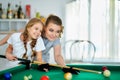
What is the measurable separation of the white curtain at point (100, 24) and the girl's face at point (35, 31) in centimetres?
213

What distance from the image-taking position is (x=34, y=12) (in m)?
4.98

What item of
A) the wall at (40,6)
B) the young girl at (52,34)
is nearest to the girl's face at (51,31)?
the young girl at (52,34)

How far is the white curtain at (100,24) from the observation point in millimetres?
4684

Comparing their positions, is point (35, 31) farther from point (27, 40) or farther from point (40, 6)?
point (40, 6)

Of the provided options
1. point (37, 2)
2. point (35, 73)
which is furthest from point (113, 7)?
point (35, 73)

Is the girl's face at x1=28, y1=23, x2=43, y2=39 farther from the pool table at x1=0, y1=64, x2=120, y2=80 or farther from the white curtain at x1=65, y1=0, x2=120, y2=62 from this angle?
the white curtain at x1=65, y1=0, x2=120, y2=62

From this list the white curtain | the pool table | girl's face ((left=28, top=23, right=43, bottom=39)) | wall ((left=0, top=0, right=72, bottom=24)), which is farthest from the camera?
wall ((left=0, top=0, right=72, bottom=24))

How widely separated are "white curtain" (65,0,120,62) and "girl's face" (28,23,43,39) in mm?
2129

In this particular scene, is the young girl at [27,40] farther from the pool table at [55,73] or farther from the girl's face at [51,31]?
the pool table at [55,73]

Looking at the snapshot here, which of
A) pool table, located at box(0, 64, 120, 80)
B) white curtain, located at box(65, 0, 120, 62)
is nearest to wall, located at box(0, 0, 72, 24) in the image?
white curtain, located at box(65, 0, 120, 62)

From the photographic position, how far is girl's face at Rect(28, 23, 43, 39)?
8.93ft

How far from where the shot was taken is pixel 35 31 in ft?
9.03

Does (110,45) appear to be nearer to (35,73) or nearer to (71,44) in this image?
(71,44)

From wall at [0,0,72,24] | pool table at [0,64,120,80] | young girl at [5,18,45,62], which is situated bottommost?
pool table at [0,64,120,80]
